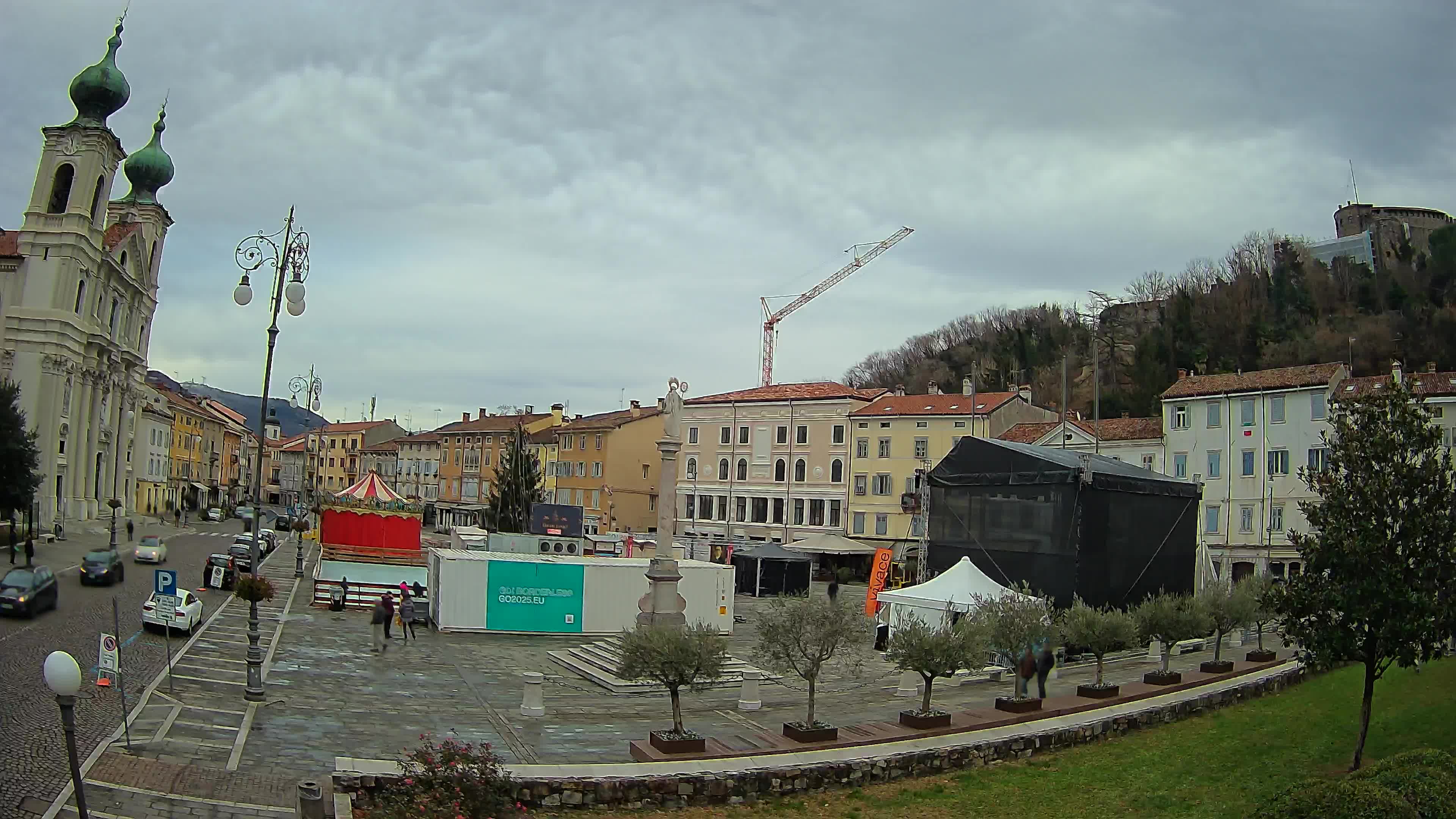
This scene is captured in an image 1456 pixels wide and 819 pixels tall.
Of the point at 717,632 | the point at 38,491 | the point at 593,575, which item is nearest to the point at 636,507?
the point at 38,491

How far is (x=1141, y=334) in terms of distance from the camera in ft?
320

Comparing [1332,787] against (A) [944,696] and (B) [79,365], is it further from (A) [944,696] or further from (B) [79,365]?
(B) [79,365]

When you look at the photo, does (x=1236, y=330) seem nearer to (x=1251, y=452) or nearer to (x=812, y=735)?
(x=1251, y=452)

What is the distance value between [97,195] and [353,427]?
6915cm

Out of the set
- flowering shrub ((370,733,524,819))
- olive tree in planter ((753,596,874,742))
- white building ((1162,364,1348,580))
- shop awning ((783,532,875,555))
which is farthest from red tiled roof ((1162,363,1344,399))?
flowering shrub ((370,733,524,819))

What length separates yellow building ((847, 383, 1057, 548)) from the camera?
196ft

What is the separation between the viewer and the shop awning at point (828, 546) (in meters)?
51.4

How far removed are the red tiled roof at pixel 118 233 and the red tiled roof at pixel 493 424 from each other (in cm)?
3122

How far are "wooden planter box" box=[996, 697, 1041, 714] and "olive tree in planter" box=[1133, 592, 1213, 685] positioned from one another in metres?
4.31

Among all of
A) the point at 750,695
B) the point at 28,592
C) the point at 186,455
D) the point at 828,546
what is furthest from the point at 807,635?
the point at 186,455

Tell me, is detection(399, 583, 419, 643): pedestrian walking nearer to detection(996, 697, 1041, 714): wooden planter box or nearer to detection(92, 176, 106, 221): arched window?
detection(996, 697, 1041, 714): wooden planter box

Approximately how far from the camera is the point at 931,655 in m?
17.8

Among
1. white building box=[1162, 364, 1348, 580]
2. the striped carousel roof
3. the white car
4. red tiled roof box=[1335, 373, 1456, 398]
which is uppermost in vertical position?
red tiled roof box=[1335, 373, 1456, 398]

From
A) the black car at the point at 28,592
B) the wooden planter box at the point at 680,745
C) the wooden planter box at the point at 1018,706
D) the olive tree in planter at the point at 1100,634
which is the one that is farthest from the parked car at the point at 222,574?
the olive tree in planter at the point at 1100,634
